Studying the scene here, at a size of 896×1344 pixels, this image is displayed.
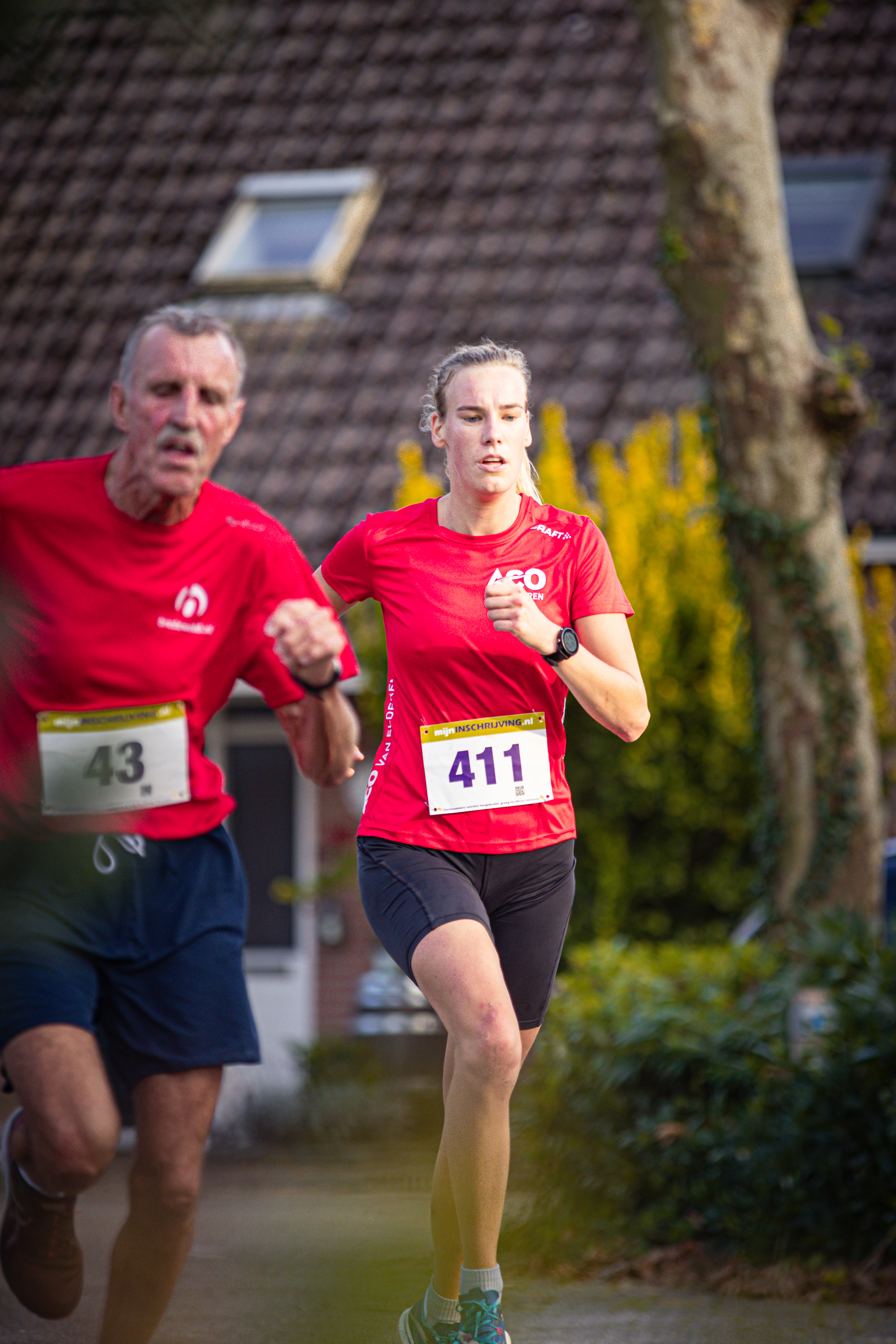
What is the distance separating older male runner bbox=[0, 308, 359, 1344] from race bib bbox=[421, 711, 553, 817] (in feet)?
0.59

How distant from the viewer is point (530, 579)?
11.2 feet

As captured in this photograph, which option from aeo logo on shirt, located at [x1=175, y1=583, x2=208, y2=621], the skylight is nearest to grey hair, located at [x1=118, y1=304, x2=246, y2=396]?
aeo logo on shirt, located at [x1=175, y1=583, x2=208, y2=621]

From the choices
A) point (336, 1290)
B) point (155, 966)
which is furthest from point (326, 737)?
point (336, 1290)

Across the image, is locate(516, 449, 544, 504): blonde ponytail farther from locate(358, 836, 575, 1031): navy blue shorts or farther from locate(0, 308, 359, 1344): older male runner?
locate(358, 836, 575, 1031): navy blue shorts

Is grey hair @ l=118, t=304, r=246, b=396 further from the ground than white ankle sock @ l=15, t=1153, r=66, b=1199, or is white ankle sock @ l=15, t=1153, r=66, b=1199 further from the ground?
grey hair @ l=118, t=304, r=246, b=396

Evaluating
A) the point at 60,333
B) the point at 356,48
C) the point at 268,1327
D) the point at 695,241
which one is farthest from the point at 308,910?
the point at 268,1327

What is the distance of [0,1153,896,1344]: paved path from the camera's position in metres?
1.45

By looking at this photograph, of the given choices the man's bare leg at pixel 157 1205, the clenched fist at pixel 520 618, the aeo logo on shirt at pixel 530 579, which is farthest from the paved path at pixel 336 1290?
the aeo logo on shirt at pixel 530 579

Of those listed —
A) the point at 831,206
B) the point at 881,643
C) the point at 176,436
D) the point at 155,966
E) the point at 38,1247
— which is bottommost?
the point at 38,1247

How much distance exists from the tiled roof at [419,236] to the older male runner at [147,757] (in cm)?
652

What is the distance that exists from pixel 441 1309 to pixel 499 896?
0.83 meters

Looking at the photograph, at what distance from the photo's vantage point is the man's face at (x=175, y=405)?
3.09 metres

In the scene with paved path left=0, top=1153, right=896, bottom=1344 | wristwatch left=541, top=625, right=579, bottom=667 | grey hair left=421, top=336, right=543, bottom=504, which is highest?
grey hair left=421, top=336, right=543, bottom=504

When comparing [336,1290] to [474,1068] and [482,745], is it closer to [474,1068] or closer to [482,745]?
[474,1068]
